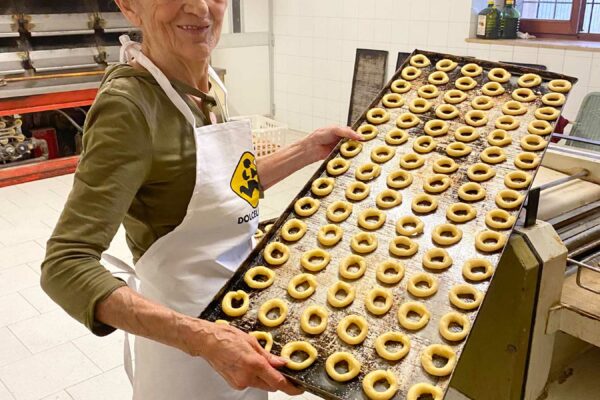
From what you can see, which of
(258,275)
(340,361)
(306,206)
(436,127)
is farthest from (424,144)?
(340,361)

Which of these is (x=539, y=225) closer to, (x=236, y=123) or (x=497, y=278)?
(x=497, y=278)

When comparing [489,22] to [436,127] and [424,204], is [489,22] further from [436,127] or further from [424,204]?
[424,204]

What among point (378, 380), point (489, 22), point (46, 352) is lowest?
point (46, 352)

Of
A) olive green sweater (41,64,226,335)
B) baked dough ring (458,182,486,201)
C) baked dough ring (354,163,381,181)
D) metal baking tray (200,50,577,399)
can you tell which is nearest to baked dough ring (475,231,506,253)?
metal baking tray (200,50,577,399)

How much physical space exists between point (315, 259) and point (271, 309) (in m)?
0.19

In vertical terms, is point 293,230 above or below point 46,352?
above

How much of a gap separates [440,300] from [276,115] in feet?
17.3

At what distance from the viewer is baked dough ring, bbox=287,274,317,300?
4.18 feet

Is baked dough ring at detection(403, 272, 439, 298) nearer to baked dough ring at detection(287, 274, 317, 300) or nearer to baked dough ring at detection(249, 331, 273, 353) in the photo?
baked dough ring at detection(287, 274, 317, 300)

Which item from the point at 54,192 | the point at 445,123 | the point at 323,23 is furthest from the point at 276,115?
the point at 445,123

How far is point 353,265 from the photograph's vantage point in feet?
4.41

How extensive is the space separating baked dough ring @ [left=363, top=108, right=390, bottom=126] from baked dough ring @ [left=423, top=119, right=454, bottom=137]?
13cm

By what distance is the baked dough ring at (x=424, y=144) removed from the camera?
1.60 metres

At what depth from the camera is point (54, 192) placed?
14.8 feet
